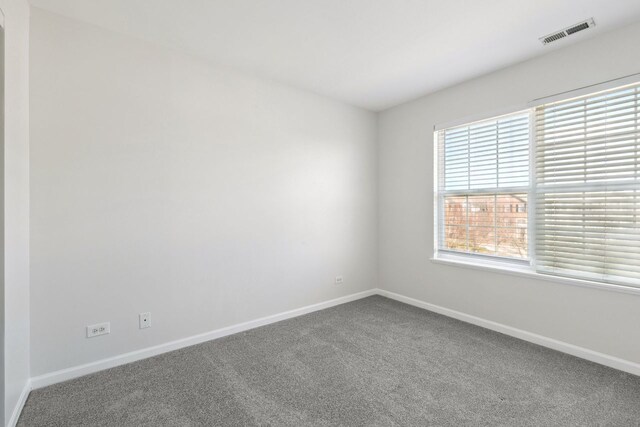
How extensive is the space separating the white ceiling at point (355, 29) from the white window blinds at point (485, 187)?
2.14 ft

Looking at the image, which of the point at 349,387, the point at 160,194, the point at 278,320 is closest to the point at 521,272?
the point at 349,387

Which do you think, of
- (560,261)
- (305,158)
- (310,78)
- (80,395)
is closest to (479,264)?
(560,261)

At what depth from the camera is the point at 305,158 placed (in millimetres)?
3512

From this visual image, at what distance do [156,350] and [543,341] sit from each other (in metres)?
3.41

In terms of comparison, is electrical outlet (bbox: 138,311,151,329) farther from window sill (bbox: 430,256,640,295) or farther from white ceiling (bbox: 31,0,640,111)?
window sill (bbox: 430,256,640,295)

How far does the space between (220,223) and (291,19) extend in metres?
1.85

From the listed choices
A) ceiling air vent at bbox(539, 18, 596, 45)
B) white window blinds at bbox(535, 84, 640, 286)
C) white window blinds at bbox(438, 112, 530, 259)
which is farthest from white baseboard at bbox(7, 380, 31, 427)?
ceiling air vent at bbox(539, 18, 596, 45)

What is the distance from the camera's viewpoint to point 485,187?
316 centimetres

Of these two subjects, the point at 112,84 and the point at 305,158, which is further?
the point at 305,158

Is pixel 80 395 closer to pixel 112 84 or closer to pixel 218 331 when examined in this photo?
pixel 218 331

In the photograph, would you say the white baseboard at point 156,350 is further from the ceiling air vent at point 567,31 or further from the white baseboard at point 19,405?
the ceiling air vent at point 567,31

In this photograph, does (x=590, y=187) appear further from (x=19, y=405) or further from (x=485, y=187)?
(x=19, y=405)

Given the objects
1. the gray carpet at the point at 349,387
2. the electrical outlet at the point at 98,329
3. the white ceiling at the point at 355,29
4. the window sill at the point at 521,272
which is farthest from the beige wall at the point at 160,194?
the window sill at the point at 521,272

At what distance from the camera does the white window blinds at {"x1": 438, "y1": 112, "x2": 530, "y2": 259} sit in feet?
9.52
